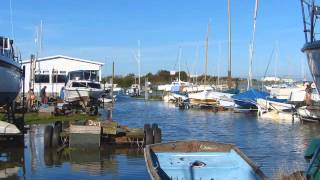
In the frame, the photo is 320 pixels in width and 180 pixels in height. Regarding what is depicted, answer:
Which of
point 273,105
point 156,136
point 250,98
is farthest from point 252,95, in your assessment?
point 156,136

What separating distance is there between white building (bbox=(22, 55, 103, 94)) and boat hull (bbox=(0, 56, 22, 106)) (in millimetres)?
35830

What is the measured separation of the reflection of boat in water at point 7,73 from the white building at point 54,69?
3551 cm

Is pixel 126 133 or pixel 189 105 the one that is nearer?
pixel 126 133

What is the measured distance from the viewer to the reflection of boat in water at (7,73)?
23.7 metres

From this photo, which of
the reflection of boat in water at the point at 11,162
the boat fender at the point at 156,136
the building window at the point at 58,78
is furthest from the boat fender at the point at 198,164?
the building window at the point at 58,78

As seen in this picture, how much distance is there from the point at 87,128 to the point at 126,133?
1816mm

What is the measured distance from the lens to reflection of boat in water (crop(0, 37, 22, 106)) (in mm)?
23688

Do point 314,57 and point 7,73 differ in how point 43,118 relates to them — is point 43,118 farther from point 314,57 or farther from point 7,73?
point 314,57

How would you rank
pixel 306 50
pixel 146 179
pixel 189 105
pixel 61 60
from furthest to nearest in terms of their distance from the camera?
1. pixel 61 60
2. pixel 189 105
3. pixel 306 50
4. pixel 146 179

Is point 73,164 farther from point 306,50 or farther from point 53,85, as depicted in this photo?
point 53,85

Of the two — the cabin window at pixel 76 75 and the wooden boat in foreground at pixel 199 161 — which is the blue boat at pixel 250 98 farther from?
the wooden boat in foreground at pixel 199 161

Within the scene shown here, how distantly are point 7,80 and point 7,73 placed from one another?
336 millimetres

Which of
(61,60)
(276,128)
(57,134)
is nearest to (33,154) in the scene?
(57,134)

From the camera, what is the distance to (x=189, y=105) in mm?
54719
